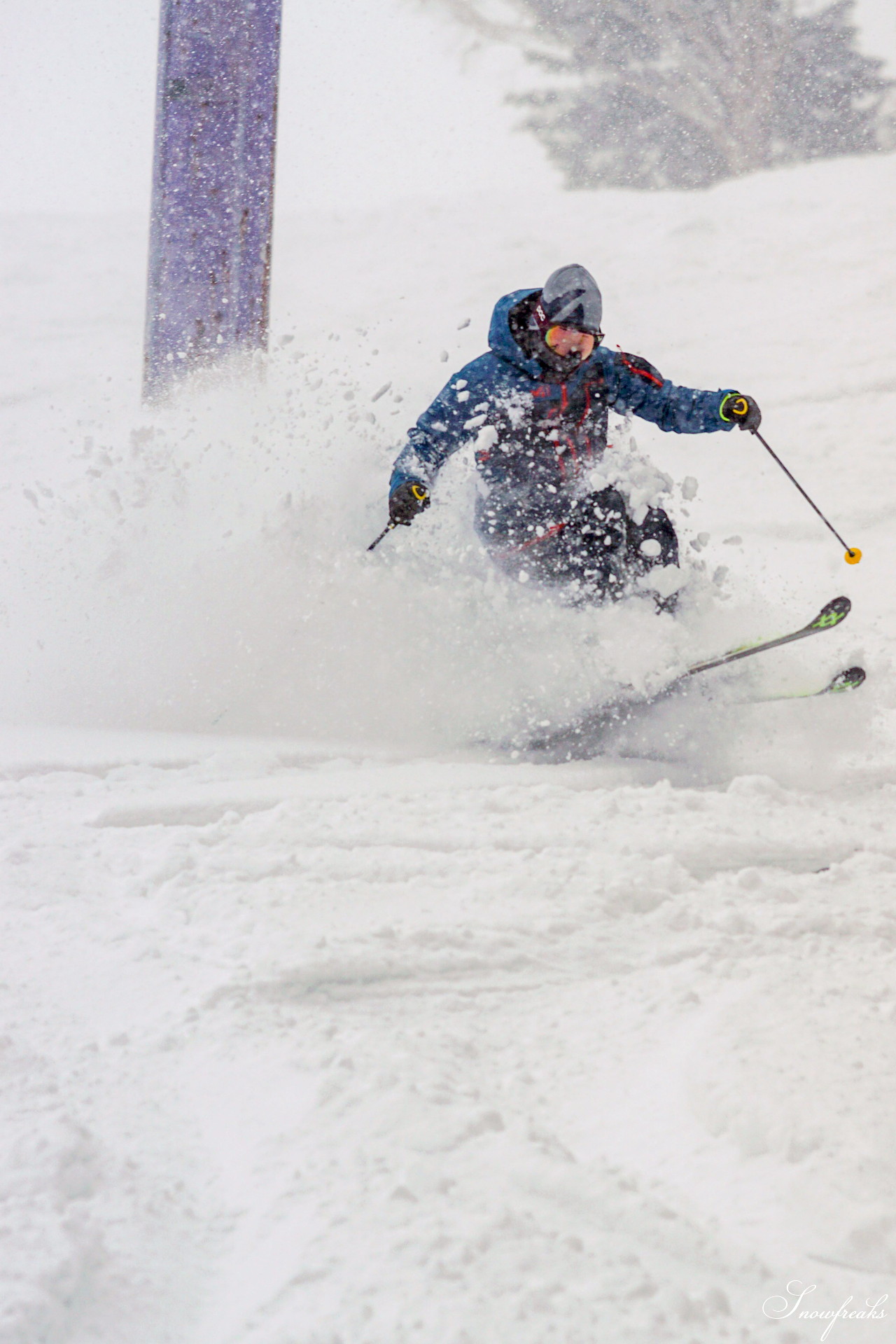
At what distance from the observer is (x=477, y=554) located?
→ 3.58m

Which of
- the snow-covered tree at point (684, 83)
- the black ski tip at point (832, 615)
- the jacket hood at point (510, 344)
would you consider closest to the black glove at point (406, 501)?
the jacket hood at point (510, 344)

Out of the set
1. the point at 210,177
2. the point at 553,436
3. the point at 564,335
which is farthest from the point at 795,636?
the point at 210,177

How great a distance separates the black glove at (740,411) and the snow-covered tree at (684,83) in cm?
990

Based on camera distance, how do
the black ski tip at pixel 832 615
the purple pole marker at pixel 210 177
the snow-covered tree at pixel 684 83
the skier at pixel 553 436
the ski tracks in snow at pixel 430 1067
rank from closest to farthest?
the ski tracks in snow at pixel 430 1067
the black ski tip at pixel 832 615
the skier at pixel 553 436
the purple pole marker at pixel 210 177
the snow-covered tree at pixel 684 83

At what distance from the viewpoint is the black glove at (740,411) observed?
3.34 metres

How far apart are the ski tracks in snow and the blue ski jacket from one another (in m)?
1.35

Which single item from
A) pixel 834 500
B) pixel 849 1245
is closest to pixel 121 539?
pixel 849 1245

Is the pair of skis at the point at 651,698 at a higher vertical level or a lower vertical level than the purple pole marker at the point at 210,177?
lower

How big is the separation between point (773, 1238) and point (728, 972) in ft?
2.13

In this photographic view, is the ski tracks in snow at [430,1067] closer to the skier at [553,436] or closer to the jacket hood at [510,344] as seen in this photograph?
the skier at [553,436]

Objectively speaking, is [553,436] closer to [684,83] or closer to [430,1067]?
[430,1067]

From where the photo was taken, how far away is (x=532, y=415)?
337cm

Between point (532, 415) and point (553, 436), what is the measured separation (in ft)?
0.33

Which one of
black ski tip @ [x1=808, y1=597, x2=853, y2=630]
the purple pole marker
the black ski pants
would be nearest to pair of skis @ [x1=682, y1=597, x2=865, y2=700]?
black ski tip @ [x1=808, y1=597, x2=853, y2=630]
